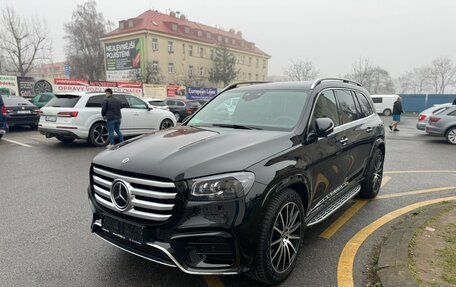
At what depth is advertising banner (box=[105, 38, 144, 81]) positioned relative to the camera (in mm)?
55897

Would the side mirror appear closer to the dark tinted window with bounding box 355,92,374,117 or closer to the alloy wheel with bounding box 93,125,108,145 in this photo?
the dark tinted window with bounding box 355,92,374,117

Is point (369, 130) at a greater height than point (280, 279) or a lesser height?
greater

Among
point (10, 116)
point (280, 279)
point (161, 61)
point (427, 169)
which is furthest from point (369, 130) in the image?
point (161, 61)

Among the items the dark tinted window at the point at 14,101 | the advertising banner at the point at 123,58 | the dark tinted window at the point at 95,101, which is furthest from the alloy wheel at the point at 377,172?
the advertising banner at the point at 123,58

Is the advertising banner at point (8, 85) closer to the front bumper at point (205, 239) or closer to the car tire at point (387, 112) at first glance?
the front bumper at point (205, 239)

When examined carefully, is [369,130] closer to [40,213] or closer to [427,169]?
[427,169]

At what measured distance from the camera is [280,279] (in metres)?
2.94

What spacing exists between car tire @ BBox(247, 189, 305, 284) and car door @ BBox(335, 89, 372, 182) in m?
1.33

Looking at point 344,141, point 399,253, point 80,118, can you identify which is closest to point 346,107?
point 344,141

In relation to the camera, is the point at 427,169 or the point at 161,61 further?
the point at 161,61

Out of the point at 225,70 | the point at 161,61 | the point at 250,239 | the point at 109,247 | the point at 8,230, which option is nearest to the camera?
the point at 250,239

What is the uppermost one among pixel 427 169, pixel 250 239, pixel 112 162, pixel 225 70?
pixel 225 70

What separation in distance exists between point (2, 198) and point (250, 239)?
4727mm

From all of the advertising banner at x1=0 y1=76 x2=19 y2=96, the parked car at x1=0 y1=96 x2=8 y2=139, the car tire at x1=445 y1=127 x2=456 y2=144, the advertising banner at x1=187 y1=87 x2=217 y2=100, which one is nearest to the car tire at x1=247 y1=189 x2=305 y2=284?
the parked car at x1=0 y1=96 x2=8 y2=139
